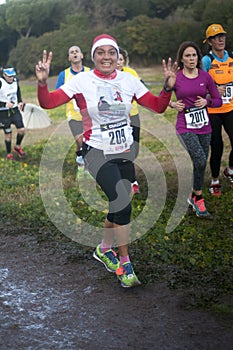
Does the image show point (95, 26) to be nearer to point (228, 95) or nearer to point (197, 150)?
point (228, 95)

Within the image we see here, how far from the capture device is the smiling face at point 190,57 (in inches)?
275

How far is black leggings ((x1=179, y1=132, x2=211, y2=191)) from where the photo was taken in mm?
7012

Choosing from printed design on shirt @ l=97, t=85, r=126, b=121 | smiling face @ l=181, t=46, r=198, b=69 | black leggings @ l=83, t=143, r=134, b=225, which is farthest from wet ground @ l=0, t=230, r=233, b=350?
smiling face @ l=181, t=46, r=198, b=69

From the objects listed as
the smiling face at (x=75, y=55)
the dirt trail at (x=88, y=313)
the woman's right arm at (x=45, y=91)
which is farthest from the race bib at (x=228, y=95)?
the woman's right arm at (x=45, y=91)

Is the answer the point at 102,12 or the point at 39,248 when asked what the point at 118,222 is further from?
the point at 102,12

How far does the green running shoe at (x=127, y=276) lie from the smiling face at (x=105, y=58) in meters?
1.82

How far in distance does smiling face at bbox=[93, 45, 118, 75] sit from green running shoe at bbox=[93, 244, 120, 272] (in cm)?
178

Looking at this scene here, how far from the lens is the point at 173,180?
9.42 metres

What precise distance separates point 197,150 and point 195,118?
0.40 m

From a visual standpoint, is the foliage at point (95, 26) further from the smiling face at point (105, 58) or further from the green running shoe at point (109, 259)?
the green running shoe at point (109, 259)

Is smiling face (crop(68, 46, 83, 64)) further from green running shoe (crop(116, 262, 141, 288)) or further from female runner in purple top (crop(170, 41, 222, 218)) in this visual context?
green running shoe (crop(116, 262, 141, 288))

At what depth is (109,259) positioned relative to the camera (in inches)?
225

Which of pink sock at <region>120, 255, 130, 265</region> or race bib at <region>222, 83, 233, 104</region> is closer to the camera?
pink sock at <region>120, 255, 130, 265</region>

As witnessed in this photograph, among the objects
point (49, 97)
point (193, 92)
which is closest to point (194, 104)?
point (193, 92)
